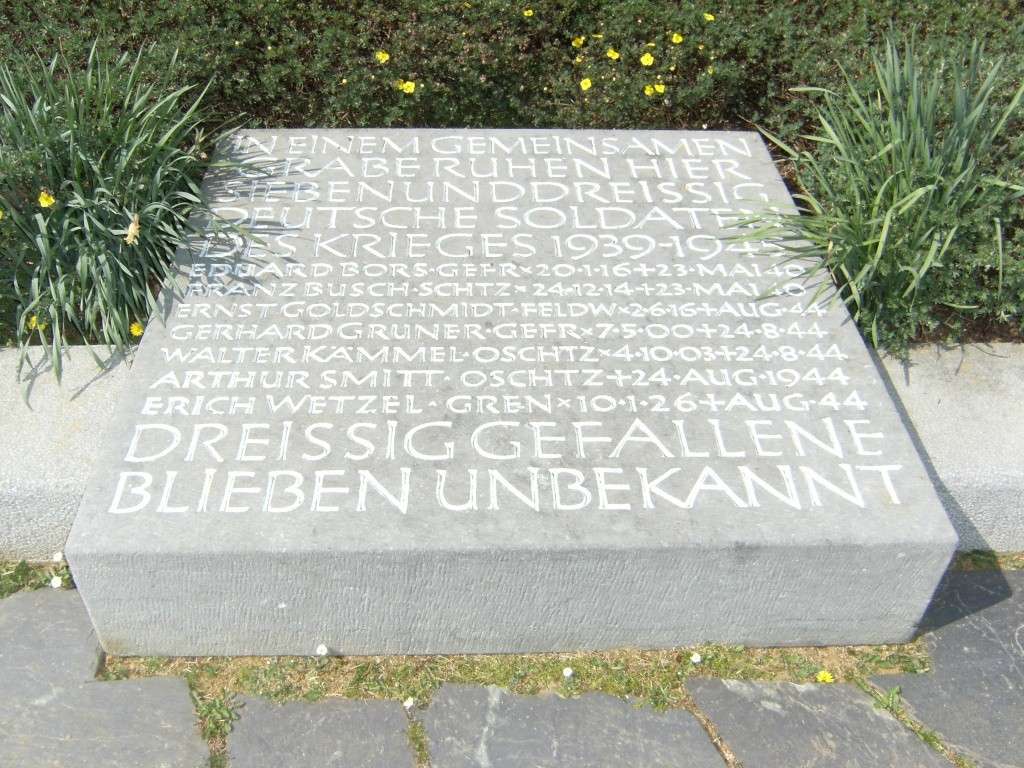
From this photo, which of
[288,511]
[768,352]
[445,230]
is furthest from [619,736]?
[445,230]

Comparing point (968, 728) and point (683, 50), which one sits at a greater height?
point (683, 50)

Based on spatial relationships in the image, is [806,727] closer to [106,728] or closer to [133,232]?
[106,728]

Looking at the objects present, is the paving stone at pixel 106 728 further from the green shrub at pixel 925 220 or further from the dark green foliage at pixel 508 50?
the dark green foliage at pixel 508 50

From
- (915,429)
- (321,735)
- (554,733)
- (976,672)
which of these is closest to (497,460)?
(554,733)

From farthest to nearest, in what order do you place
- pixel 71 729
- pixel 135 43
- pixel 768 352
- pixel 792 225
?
1. pixel 135 43
2. pixel 792 225
3. pixel 768 352
4. pixel 71 729

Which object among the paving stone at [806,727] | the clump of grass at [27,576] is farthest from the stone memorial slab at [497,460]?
the clump of grass at [27,576]

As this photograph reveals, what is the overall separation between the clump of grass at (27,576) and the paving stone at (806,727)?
76.4 inches

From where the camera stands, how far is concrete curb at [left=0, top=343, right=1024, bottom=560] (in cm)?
280

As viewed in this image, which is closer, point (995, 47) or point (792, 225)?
point (792, 225)

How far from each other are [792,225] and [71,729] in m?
2.83

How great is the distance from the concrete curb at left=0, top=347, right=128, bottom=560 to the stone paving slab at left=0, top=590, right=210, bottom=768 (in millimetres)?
251

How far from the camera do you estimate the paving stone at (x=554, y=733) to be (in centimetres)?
244

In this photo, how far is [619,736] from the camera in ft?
8.20

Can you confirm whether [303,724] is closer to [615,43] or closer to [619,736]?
[619,736]
